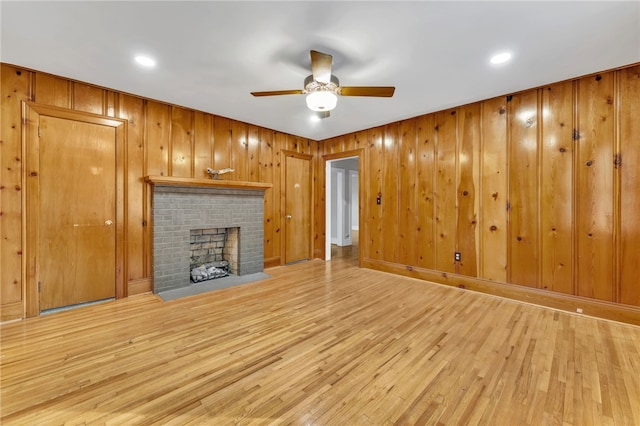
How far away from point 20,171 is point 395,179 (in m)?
4.83

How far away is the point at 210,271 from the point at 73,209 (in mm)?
1863

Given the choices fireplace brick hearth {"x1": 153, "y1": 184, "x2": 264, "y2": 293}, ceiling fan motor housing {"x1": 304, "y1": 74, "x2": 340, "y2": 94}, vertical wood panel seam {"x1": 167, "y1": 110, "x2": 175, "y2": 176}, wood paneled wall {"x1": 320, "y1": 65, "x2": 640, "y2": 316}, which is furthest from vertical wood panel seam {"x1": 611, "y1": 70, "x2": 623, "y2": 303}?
vertical wood panel seam {"x1": 167, "y1": 110, "x2": 175, "y2": 176}

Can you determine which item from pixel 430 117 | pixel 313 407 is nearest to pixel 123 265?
pixel 313 407

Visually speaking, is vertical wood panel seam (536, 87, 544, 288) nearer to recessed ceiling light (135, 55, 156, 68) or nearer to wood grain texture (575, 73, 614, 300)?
wood grain texture (575, 73, 614, 300)

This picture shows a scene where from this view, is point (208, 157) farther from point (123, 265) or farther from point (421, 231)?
point (421, 231)

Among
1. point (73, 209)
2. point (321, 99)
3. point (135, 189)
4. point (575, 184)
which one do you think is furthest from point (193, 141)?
point (575, 184)

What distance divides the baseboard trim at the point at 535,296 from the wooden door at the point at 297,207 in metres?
2.02

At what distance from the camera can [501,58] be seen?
2428 millimetres

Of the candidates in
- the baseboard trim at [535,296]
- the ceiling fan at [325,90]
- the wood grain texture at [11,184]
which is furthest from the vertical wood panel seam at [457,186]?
the wood grain texture at [11,184]

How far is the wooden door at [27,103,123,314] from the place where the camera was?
2.77 metres

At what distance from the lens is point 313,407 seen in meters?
1.51

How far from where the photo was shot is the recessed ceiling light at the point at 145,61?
2436 mm

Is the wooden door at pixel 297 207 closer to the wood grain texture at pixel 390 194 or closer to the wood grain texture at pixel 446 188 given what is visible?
the wood grain texture at pixel 390 194

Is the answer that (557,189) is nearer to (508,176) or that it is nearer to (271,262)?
(508,176)
